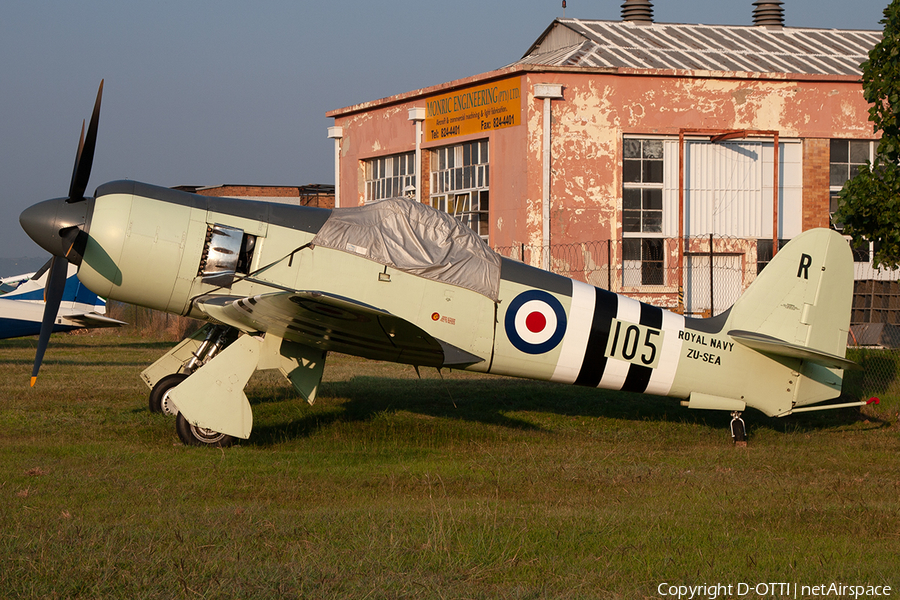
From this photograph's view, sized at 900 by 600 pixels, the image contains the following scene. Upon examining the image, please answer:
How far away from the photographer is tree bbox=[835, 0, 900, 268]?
9641mm

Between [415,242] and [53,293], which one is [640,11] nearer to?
[415,242]

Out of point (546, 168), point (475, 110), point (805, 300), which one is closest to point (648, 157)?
point (546, 168)

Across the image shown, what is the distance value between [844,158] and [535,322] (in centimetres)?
1623

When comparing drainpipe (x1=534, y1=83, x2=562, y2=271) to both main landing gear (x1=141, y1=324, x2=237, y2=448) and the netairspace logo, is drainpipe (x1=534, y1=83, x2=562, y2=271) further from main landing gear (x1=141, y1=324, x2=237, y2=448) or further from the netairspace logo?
the netairspace logo

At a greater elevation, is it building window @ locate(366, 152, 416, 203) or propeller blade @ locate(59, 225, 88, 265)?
building window @ locate(366, 152, 416, 203)

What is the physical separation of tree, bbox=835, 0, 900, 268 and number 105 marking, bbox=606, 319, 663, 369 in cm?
287

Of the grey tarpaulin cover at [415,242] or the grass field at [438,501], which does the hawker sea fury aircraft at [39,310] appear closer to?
the grass field at [438,501]

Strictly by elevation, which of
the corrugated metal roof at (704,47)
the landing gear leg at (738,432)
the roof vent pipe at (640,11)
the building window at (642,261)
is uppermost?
the roof vent pipe at (640,11)

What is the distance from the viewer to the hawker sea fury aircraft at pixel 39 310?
51.6ft

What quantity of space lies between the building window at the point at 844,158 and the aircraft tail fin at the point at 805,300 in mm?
13515

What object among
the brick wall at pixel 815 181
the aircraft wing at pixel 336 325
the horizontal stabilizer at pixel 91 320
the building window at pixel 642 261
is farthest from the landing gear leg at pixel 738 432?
the brick wall at pixel 815 181

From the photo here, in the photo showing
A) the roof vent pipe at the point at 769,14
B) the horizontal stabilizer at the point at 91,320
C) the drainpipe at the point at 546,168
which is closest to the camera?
the horizontal stabilizer at the point at 91,320

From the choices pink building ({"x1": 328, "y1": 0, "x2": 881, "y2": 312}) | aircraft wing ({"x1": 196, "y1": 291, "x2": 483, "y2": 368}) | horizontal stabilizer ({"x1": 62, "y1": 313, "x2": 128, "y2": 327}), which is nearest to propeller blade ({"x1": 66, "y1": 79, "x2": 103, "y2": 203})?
aircraft wing ({"x1": 196, "y1": 291, "x2": 483, "y2": 368})

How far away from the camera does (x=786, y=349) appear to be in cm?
909
